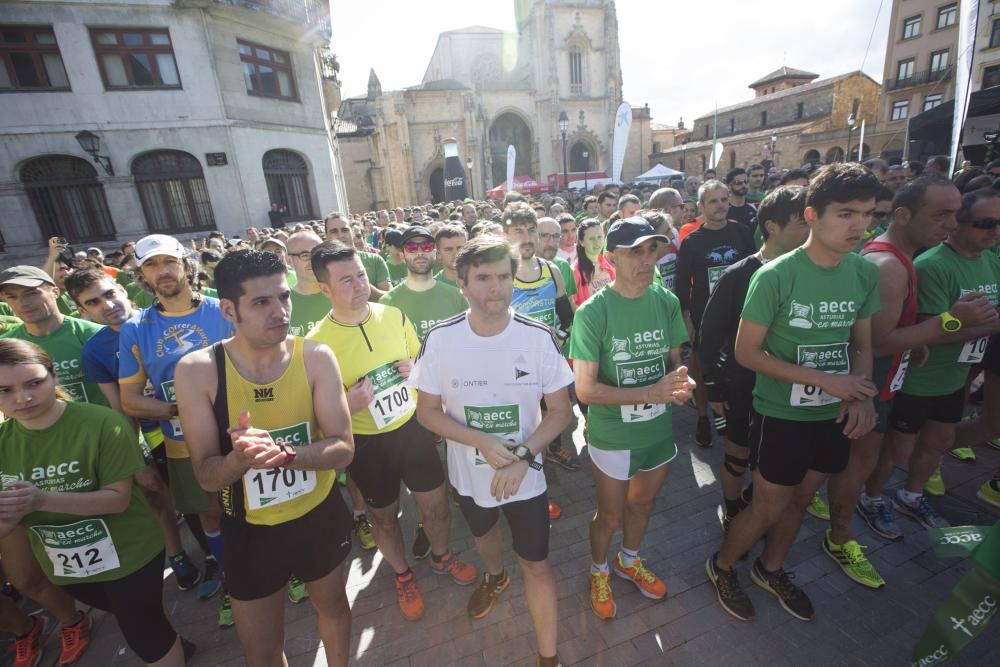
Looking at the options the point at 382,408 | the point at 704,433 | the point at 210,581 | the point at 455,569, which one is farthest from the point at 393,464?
the point at 704,433

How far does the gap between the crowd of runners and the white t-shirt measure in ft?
0.04

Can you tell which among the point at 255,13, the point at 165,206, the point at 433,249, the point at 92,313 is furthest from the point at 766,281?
the point at 255,13

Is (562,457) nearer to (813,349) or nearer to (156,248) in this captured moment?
(813,349)

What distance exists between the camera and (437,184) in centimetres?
3988

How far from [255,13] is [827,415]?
2111 centimetres

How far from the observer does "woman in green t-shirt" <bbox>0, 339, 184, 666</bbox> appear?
2.09m

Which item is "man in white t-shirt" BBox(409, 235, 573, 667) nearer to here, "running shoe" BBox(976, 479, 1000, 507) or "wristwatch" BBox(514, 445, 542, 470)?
"wristwatch" BBox(514, 445, 542, 470)

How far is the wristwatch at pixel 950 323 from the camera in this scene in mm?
2562

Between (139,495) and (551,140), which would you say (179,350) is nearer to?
(139,495)

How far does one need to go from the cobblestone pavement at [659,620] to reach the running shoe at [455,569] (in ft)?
0.25

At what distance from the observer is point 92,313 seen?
3385 millimetres

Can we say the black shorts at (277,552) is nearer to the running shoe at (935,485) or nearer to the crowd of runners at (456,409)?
the crowd of runners at (456,409)

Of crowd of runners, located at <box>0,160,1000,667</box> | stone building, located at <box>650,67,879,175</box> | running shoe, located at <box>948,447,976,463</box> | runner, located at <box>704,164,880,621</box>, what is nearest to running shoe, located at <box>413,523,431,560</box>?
crowd of runners, located at <box>0,160,1000,667</box>

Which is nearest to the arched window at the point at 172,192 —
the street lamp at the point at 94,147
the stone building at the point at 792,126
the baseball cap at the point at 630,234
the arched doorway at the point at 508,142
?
the street lamp at the point at 94,147
